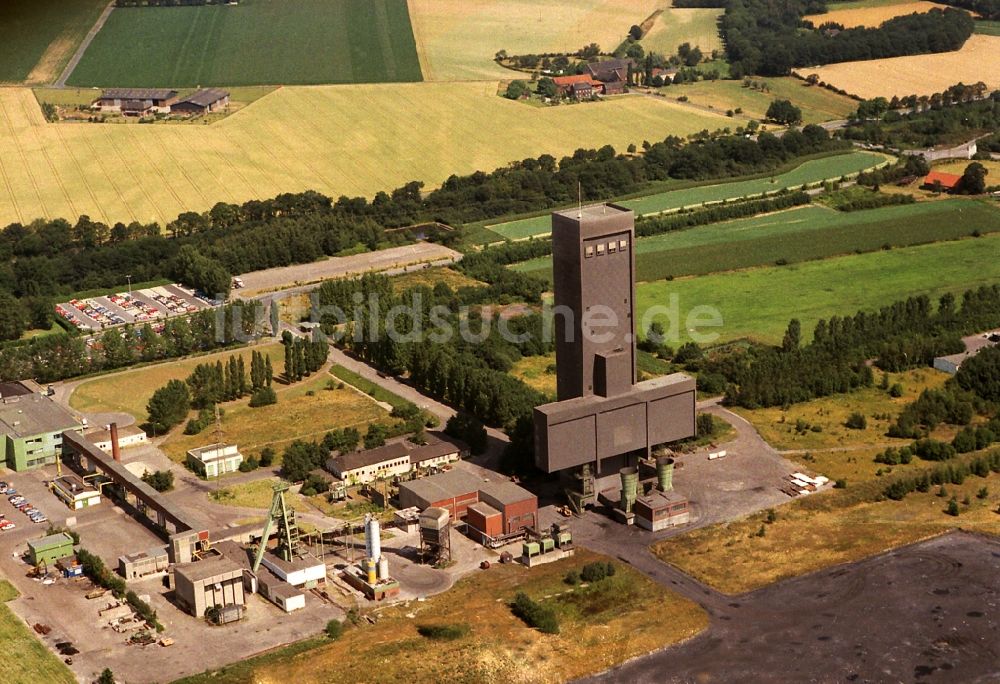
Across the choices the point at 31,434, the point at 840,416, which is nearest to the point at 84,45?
the point at 31,434

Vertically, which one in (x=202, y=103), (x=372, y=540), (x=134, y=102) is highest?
(x=134, y=102)

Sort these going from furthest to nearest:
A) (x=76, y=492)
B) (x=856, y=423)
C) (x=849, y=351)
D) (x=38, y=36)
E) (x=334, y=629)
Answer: (x=38, y=36) < (x=849, y=351) < (x=856, y=423) < (x=76, y=492) < (x=334, y=629)

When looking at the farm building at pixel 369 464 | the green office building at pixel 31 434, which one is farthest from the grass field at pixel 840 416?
the green office building at pixel 31 434

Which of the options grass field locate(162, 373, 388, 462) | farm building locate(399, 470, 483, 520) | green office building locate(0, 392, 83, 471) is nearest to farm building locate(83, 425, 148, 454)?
green office building locate(0, 392, 83, 471)

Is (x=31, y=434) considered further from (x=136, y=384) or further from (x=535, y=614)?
(x=535, y=614)

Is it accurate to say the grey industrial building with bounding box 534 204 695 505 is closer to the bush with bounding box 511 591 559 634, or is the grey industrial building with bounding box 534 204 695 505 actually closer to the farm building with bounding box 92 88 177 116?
the bush with bounding box 511 591 559 634
